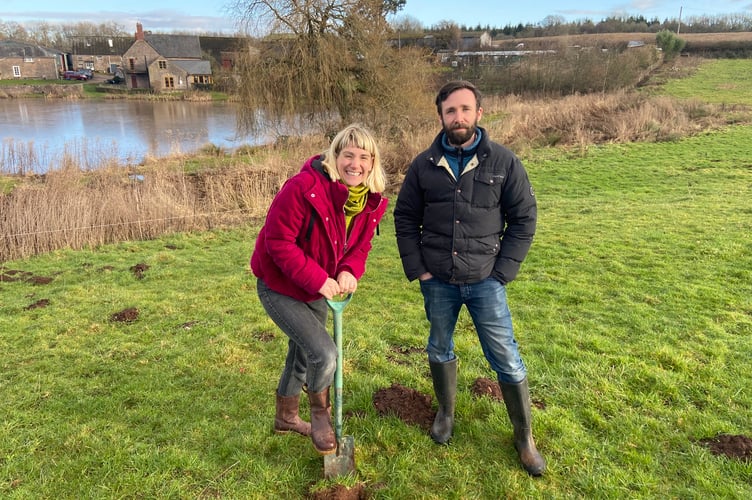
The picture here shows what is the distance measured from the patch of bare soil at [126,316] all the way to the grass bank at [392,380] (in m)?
0.03

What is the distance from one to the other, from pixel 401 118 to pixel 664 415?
1956cm

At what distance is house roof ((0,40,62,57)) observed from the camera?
7019 centimetres

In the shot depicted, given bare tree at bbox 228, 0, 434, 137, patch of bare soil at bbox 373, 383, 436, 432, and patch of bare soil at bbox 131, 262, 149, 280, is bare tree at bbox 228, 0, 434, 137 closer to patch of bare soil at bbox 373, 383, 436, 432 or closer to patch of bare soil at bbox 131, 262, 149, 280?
patch of bare soil at bbox 131, 262, 149, 280

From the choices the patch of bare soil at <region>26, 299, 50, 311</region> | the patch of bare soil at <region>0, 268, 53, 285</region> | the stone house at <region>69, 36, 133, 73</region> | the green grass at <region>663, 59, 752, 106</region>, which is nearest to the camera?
the patch of bare soil at <region>26, 299, 50, 311</region>

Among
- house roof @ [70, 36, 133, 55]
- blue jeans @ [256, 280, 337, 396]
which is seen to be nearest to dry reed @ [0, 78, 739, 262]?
blue jeans @ [256, 280, 337, 396]

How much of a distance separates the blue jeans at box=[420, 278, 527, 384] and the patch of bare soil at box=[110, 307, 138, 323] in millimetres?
4204

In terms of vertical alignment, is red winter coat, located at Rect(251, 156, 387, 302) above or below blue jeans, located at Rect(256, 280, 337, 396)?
above

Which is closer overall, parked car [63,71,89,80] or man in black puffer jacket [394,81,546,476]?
man in black puffer jacket [394,81,546,476]

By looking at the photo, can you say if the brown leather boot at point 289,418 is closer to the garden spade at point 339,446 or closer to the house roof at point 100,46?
the garden spade at point 339,446

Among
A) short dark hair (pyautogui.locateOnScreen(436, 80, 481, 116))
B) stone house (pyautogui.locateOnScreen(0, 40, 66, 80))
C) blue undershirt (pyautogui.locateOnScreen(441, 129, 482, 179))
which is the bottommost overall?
blue undershirt (pyautogui.locateOnScreen(441, 129, 482, 179))

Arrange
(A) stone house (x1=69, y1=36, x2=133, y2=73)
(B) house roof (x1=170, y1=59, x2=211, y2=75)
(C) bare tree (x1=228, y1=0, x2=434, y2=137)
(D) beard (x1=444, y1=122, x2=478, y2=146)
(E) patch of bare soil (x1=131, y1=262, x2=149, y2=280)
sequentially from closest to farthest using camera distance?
(D) beard (x1=444, y1=122, x2=478, y2=146)
(E) patch of bare soil (x1=131, y1=262, x2=149, y2=280)
(C) bare tree (x1=228, y1=0, x2=434, y2=137)
(B) house roof (x1=170, y1=59, x2=211, y2=75)
(A) stone house (x1=69, y1=36, x2=133, y2=73)

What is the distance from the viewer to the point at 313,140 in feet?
65.7

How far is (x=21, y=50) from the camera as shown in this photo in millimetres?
71188

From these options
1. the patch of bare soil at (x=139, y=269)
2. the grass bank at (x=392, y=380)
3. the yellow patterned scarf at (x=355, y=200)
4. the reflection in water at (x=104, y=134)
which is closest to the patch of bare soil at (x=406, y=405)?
the grass bank at (x=392, y=380)
